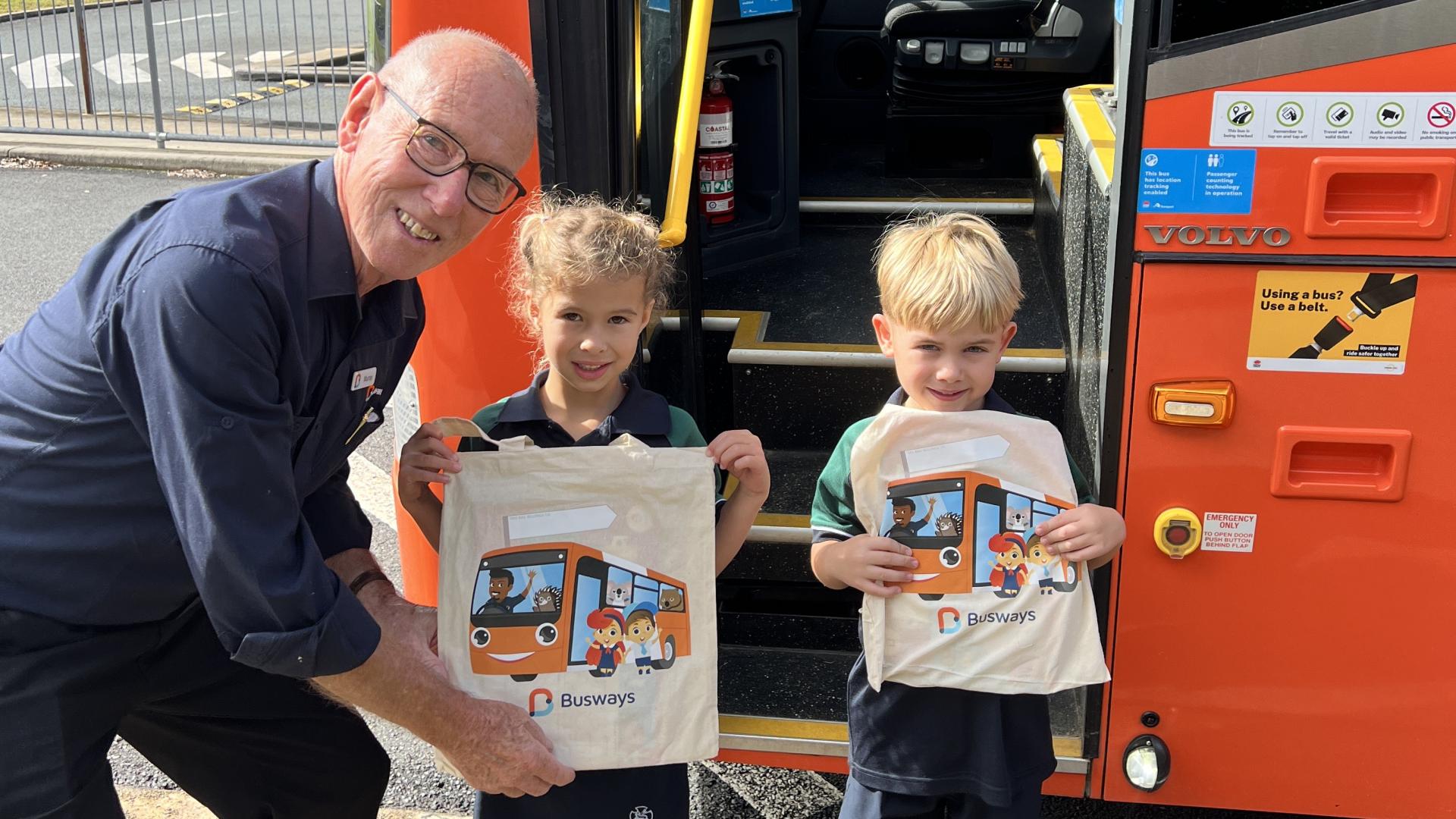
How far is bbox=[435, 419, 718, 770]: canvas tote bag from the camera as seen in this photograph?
6.41ft

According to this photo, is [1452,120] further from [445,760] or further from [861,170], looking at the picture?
[861,170]

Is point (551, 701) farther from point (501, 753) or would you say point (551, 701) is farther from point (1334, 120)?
point (1334, 120)

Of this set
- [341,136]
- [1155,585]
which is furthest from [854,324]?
[341,136]

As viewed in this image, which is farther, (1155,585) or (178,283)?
(1155,585)

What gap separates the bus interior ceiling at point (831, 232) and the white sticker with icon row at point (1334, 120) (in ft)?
3.34

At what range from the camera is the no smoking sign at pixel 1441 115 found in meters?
1.93

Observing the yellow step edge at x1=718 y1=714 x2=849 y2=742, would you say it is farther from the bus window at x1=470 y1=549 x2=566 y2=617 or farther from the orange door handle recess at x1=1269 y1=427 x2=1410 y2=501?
the orange door handle recess at x1=1269 y1=427 x2=1410 y2=501

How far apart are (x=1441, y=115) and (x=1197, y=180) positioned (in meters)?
0.36

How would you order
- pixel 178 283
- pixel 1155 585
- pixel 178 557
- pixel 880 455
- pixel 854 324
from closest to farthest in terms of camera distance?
pixel 178 283 < pixel 178 557 < pixel 880 455 < pixel 1155 585 < pixel 854 324

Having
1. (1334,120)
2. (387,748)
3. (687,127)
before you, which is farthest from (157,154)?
(1334,120)

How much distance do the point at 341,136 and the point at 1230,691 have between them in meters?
1.80

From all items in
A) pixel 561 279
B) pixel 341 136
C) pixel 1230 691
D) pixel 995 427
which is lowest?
pixel 1230 691

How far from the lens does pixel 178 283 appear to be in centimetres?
165

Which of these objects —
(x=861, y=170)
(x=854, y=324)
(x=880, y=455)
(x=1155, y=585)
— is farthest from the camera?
(x=861, y=170)
